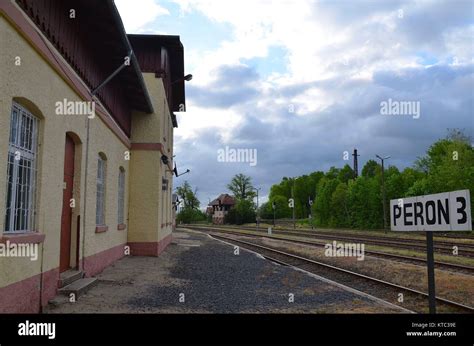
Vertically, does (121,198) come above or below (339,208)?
above

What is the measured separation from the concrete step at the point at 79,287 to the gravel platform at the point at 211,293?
124 mm

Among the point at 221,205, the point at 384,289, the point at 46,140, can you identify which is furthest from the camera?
the point at 221,205

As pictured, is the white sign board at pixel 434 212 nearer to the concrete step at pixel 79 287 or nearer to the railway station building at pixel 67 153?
the railway station building at pixel 67 153

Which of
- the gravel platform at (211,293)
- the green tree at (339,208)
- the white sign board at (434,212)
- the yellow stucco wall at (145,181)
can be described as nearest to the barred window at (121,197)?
the yellow stucco wall at (145,181)

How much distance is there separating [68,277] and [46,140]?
2.84 meters

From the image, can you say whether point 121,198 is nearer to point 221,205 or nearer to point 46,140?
point 46,140

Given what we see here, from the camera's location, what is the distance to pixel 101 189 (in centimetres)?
1179

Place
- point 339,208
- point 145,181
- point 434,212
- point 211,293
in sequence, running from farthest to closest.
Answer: point 339,208 → point 145,181 → point 211,293 → point 434,212

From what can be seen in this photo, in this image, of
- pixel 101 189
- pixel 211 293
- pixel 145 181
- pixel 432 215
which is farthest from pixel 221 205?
pixel 432 215

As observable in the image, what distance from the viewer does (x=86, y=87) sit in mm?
9648

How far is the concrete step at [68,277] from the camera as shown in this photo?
26.2 feet
